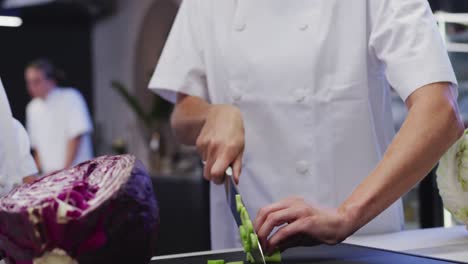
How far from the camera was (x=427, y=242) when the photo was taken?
138 centimetres

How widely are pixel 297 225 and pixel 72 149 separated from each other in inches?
197

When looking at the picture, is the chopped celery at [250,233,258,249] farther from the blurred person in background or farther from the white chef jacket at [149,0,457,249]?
the blurred person in background

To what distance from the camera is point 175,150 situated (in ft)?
27.1

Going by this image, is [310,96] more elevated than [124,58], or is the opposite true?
[124,58]

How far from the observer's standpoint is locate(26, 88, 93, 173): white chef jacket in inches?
238

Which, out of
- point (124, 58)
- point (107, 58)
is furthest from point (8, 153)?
point (107, 58)

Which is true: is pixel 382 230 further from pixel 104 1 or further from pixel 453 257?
pixel 104 1

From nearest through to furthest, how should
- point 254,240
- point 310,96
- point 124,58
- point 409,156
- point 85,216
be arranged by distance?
point 85,216 < point 254,240 < point 409,156 < point 310,96 < point 124,58

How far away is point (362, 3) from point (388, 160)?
43 centimetres

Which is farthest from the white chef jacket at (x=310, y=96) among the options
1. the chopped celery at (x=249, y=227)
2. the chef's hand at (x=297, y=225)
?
the chopped celery at (x=249, y=227)

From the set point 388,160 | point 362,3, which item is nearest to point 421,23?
point 362,3

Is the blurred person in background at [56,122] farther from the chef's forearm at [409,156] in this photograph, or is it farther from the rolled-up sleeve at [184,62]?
the chef's forearm at [409,156]

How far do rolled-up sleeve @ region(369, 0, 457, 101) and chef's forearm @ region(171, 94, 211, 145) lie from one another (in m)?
0.40

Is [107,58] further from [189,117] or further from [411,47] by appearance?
[411,47]
